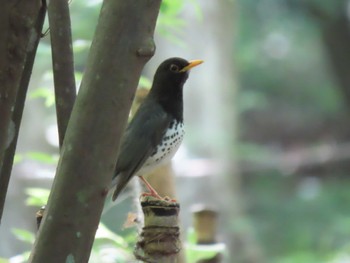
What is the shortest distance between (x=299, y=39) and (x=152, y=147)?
12.9ft

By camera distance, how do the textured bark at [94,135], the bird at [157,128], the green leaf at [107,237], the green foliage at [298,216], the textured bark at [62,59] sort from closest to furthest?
1. the textured bark at [94,135]
2. the textured bark at [62,59]
3. the green leaf at [107,237]
4. the bird at [157,128]
5. the green foliage at [298,216]

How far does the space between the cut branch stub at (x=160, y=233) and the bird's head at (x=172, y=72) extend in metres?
0.57

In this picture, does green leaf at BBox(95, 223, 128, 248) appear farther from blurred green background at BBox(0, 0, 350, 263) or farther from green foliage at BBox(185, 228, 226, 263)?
blurred green background at BBox(0, 0, 350, 263)

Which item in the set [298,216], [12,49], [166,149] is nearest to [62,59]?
[12,49]

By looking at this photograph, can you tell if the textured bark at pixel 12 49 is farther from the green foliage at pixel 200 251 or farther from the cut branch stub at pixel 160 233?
the green foliage at pixel 200 251

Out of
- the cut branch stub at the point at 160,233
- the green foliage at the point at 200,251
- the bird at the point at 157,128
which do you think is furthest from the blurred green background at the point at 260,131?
the cut branch stub at the point at 160,233

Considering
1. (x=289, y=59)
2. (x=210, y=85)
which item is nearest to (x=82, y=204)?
(x=210, y=85)

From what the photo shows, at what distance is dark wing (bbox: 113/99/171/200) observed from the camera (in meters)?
1.24

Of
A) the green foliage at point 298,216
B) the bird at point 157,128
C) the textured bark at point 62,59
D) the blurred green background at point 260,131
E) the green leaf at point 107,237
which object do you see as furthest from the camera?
the green foliage at point 298,216

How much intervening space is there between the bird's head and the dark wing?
0.04m

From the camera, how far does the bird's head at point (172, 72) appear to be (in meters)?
1.36

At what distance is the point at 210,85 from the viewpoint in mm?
3803

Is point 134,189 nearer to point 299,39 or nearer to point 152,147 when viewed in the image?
point 152,147

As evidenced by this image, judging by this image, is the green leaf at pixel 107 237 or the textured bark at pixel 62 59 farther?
the green leaf at pixel 107 237
